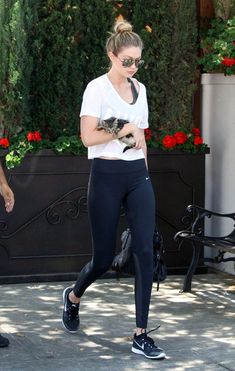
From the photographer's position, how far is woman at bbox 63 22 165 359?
19.3 feet

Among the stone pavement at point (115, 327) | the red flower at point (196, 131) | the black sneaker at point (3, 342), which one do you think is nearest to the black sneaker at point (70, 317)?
the stone pavement at point (115, 327)

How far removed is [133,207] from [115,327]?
1.12 m

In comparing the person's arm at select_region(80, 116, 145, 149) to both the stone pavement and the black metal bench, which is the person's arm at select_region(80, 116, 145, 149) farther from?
the black metal bench

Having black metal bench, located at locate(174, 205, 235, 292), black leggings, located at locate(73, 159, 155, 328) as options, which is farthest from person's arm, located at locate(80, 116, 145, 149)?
black metal bench, located at locate(174, 205, 235, 292)

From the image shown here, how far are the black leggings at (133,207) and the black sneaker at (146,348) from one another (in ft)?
0.25

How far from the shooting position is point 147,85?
8570 millimetres

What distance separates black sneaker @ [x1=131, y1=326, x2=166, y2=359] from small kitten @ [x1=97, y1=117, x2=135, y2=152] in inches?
45.2

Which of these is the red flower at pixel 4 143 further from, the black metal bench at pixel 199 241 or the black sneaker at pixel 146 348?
the black sneaker at pixel 146 348

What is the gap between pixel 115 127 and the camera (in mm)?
5809

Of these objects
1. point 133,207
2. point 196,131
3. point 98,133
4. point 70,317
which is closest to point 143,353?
point 70,317

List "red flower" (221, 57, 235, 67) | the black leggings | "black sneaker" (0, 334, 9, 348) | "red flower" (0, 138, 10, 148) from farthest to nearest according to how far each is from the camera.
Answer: "red flower" (221, 57, 235, 67) < "red flower" (0, 138, 10, 148) < "black sneaker" (0, 334, 9, 348) < the black leggings

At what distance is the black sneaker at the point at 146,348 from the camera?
585 centimetres

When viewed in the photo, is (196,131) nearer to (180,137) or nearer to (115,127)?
(180,137)

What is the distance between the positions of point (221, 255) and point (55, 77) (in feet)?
6.64
